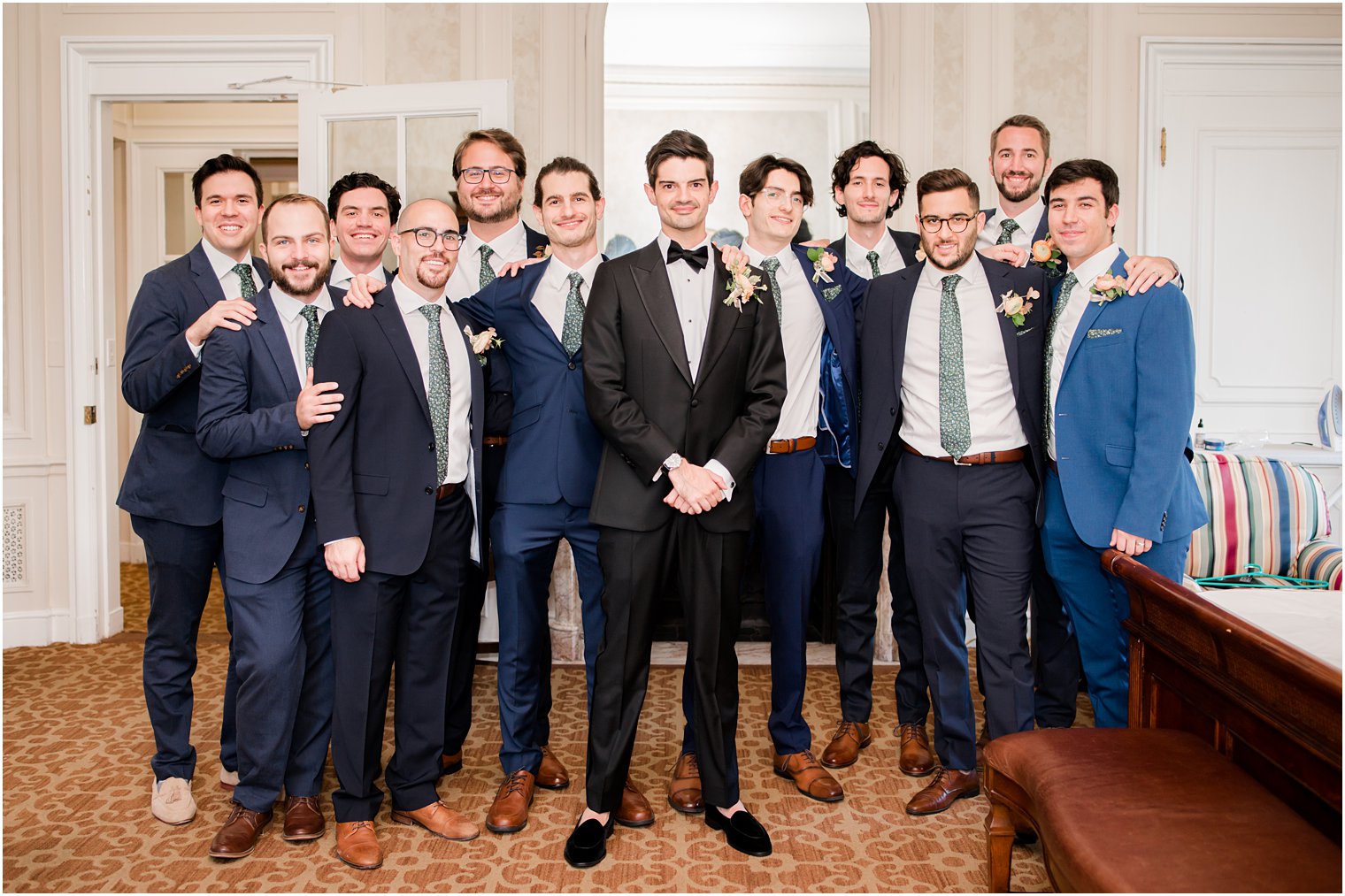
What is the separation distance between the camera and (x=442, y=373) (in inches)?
111

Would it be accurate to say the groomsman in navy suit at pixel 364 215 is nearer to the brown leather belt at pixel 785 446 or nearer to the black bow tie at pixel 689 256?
the black bow tie at pixel 689 256

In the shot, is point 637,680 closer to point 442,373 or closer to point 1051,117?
point 442,373

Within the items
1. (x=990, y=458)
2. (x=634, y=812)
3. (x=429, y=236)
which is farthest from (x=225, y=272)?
(x=990, y=458)

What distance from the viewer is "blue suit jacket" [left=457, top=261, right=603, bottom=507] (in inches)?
116

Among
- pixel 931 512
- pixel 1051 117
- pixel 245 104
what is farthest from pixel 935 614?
pixel 245 104

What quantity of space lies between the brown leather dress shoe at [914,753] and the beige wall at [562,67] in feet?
8.84

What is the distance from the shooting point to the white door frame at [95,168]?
484 cm

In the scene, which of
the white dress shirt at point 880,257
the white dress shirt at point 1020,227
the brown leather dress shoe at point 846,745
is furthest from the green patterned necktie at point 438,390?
the white dress shirt at point 1020,227

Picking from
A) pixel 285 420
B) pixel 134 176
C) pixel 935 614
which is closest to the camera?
pixel 285 420

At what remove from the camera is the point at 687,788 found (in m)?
3.02

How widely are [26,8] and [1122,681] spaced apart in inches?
217

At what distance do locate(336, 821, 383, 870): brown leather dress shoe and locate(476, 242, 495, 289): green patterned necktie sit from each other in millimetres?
1749

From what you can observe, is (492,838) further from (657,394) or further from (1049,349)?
(1049,349)

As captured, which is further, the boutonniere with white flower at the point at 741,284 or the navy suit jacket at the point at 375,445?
the boutonniere with white flower at the point at 741,284
